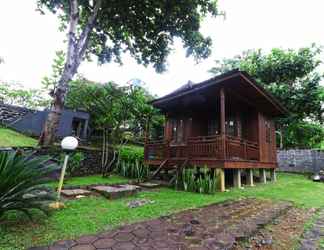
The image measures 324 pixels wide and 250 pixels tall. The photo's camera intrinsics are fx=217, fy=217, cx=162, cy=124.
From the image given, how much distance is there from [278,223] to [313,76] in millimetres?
15596

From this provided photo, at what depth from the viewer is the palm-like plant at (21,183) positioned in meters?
3.03

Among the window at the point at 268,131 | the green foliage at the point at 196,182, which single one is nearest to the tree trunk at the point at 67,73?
the green foliage at the point at 196,182

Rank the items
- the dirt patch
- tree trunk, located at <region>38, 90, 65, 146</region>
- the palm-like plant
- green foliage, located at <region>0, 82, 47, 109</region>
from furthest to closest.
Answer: green foliage, located at <region>0, 82, 47, 109</region>
tree trunk, located at <region>38, 90, 65, 146</region>
the palm-like plant
the dirt patch

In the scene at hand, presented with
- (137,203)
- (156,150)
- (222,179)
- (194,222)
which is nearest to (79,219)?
(137,203)

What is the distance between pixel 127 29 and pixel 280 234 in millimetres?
12852

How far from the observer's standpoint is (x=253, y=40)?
1989cm

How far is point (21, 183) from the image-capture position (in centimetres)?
313

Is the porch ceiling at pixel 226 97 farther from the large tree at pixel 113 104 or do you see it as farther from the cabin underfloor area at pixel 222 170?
the cabin underfloor area at pixel 222 170

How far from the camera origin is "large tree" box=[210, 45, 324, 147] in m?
15.5

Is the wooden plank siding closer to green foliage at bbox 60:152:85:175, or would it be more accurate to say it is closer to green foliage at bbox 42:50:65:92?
green foliage at bbox 60:152:85:175

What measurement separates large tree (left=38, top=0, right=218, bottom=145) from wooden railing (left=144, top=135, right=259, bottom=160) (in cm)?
438

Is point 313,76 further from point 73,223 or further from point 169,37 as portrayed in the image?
point 73,223

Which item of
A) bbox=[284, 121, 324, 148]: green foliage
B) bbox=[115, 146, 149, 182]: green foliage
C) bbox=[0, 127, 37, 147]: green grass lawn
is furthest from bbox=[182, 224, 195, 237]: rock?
bbox=[284, 121, 324, 148]: green foliage

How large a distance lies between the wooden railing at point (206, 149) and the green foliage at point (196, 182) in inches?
26.8
